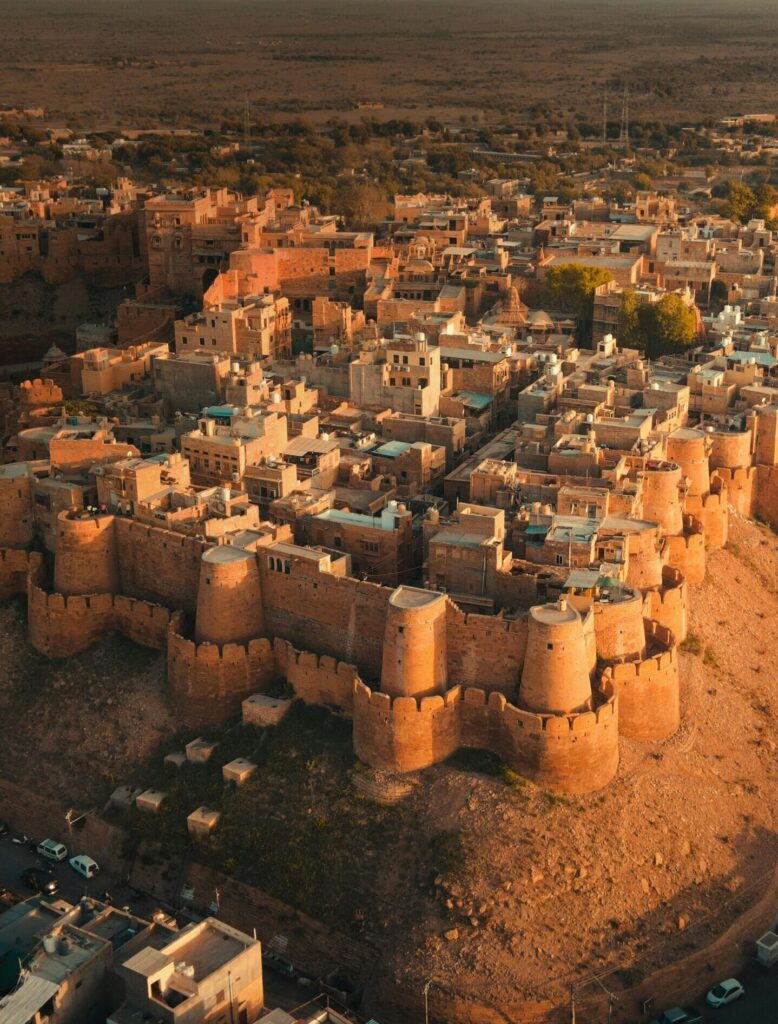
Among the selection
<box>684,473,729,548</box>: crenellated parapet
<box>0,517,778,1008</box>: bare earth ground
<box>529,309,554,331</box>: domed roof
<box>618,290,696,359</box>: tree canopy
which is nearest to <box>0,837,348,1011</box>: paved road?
<box>0,517,778,1008</box>: bare earth ground

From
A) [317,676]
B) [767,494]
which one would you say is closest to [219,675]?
[317,676]

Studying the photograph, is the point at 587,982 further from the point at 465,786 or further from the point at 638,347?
the point at 638,347

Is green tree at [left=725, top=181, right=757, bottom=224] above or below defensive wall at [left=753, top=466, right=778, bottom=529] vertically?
above

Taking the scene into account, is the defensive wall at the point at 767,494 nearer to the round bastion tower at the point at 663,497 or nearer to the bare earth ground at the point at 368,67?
the round bastion tower at the point at 663,497

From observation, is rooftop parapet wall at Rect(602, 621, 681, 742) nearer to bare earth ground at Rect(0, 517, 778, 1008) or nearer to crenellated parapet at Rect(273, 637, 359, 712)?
bare earth ground at Rect(0, 517, 778, 1008)

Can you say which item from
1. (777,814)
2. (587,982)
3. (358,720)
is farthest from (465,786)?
(777,814)

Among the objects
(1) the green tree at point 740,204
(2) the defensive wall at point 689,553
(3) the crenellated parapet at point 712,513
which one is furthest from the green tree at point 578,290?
(1) the green tree at point 740,204
